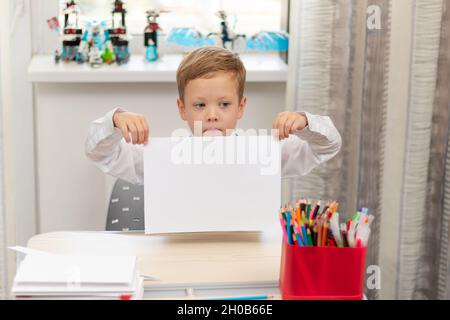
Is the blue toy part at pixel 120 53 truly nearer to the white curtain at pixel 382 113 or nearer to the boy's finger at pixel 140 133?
the white curtain at pixel 382 113

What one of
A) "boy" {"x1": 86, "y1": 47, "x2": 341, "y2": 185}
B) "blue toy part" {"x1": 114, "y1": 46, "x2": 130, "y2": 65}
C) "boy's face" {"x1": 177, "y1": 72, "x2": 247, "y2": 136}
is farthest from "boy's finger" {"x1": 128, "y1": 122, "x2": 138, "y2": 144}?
"blue toy part" {"x1": 114, "y1": 46, "x2": 130, "y2": 65}

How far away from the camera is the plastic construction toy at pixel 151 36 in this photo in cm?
204

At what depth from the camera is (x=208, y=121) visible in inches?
54.6

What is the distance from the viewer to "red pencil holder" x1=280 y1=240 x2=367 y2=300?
0.93 metres

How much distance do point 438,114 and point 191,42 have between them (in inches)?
27.5

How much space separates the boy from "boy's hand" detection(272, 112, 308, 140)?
27mm

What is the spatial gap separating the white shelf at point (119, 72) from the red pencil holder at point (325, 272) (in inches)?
44.4

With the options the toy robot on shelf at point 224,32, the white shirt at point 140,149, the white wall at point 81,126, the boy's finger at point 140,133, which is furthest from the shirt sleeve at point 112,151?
the toy robot on shelf at point 224,32

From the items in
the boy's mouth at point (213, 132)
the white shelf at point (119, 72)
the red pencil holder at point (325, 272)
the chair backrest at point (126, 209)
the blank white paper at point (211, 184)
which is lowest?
the chair backrest at point (126, 209)

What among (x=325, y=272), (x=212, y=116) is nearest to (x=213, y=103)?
(x=212, y=116)

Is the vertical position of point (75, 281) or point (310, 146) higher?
point (310, 146)

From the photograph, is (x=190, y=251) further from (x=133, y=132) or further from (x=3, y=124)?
(x=3, y=124)

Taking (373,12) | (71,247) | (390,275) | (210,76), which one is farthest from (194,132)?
(390,275)

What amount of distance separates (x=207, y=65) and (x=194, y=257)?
0.43 metres
